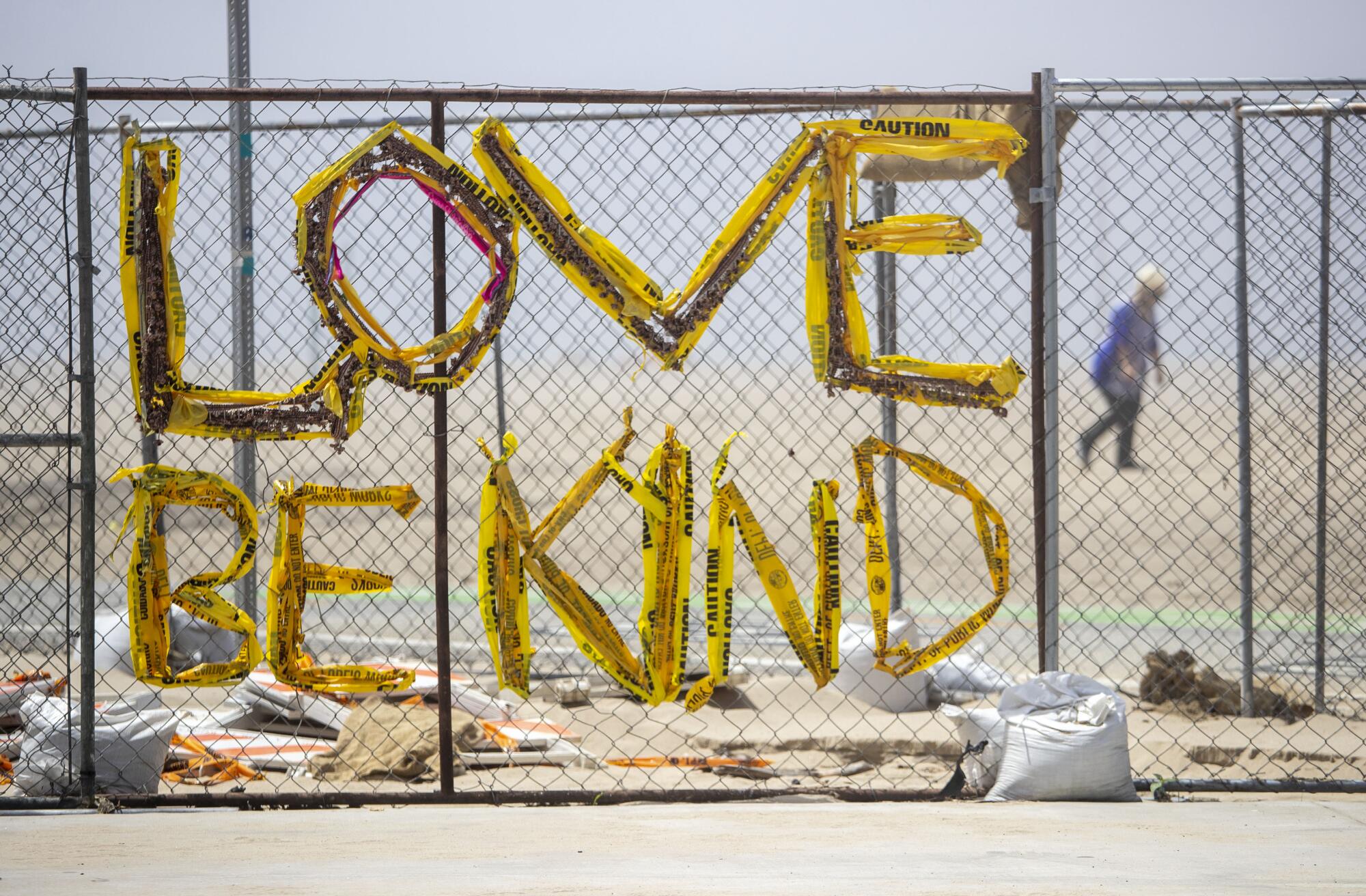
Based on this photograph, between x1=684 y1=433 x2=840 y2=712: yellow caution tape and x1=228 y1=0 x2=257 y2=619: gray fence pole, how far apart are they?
274 centimetres

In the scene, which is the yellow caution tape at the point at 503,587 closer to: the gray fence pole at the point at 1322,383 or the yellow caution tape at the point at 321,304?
the yellow caution tape at the point at 321,304

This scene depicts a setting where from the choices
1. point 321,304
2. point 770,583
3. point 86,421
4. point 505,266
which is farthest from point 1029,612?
point 86,421

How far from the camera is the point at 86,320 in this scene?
3998mm

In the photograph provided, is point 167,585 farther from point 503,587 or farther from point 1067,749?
point 1067,749

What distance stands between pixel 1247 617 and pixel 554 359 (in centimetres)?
2541

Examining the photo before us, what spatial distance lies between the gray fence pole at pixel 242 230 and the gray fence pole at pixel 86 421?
182cm

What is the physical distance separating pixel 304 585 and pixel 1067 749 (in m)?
2.63

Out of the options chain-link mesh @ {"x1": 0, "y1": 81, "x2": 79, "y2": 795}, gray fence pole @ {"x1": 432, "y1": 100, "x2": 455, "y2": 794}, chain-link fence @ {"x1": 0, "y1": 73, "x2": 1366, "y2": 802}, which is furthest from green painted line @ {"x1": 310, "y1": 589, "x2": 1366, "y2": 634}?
gray fence pole @ {"x1": 432, "y1": 100, "x2": 455, "y2": 794}

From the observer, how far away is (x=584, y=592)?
4160 millimetres

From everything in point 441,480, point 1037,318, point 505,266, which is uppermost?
point 505,266

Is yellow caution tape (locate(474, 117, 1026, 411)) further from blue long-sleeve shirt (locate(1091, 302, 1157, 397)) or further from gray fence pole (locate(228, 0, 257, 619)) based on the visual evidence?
blue long-sleeve shirt (locate(1091, 302, 1157, 397))

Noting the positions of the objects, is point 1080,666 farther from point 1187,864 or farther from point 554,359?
point 554,359

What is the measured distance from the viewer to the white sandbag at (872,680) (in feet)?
19.5

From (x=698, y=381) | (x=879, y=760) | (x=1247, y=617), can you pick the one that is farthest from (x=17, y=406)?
(x=1247, y=617)
